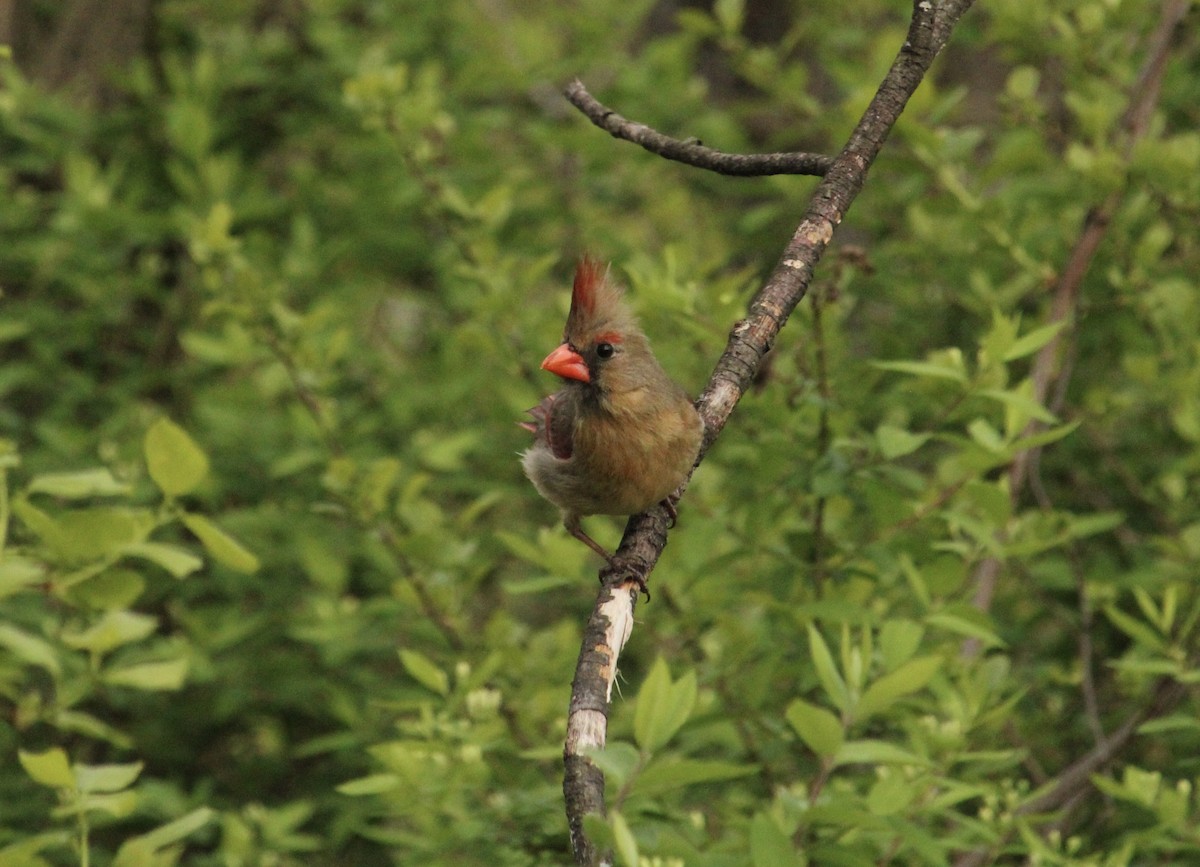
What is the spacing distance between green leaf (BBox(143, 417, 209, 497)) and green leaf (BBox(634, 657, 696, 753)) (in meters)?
1.12

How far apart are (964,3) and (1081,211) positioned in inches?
73.2

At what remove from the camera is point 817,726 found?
192 centimetres

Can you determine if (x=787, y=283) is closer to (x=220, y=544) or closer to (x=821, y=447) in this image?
(x=821, y=447)

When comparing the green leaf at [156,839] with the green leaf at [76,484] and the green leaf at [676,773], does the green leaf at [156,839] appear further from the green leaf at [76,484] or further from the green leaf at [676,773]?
the green leaf at [676,773]

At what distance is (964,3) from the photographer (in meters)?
2.33

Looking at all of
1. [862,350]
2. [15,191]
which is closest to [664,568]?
[862,350]

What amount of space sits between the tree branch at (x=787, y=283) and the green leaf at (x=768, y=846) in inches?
10.6

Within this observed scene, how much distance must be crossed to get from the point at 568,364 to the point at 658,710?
4.37 feet

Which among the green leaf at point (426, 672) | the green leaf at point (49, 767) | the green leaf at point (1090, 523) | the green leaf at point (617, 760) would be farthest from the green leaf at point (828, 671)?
the green leaf at point (1090, 523)

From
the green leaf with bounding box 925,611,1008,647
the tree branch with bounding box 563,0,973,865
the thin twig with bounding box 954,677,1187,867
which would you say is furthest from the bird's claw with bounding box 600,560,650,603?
the thin twig with bounding box 954,677,1187,867

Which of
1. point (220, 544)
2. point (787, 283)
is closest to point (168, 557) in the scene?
point (220, 544)

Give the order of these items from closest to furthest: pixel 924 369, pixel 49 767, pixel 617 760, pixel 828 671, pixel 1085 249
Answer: pixel 617 760 → pixel 828 671 → pixel 49 767 → pixel 924 369 → pixel 1085 249

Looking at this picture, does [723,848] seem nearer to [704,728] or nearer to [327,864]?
[704,728]

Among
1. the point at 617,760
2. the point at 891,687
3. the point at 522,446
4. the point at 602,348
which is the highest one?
the point at 522,446
